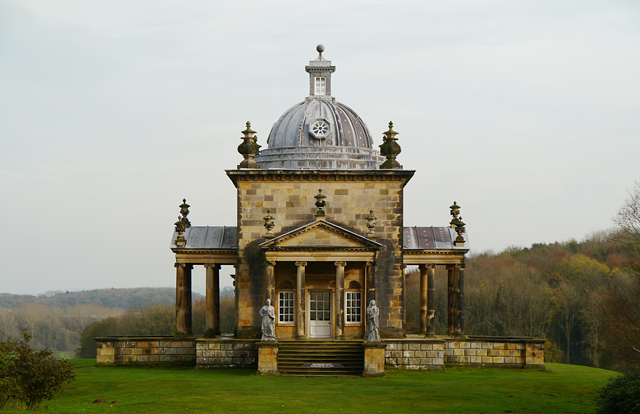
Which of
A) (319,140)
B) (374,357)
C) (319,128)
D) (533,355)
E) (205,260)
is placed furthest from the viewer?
(319,128)

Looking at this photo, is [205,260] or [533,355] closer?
[533,355]

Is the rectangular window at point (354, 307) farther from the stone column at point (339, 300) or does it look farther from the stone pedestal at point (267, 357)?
the stone pedestal at point (267, 357)

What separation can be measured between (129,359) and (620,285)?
53.3 m

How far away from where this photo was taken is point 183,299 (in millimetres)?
39125

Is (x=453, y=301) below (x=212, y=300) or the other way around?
below

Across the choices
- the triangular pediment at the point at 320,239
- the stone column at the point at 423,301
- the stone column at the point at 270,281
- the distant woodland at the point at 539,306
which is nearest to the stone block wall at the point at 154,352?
the stone column at the point at 270,281

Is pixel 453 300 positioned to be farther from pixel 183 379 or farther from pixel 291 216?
pixel 183 379

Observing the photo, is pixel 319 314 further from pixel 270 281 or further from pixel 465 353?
pixel 465 353

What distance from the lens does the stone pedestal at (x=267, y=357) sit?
32062 millimetres

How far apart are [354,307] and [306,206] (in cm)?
544

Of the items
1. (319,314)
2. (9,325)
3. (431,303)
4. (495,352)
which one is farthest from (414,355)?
(9,325)

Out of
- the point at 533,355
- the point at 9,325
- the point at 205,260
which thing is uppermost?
the point at 205,260

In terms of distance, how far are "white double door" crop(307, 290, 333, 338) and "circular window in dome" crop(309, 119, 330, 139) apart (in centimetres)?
825

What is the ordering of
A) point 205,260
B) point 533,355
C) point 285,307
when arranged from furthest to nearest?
point 205,260, point 285,307, point 533,355
